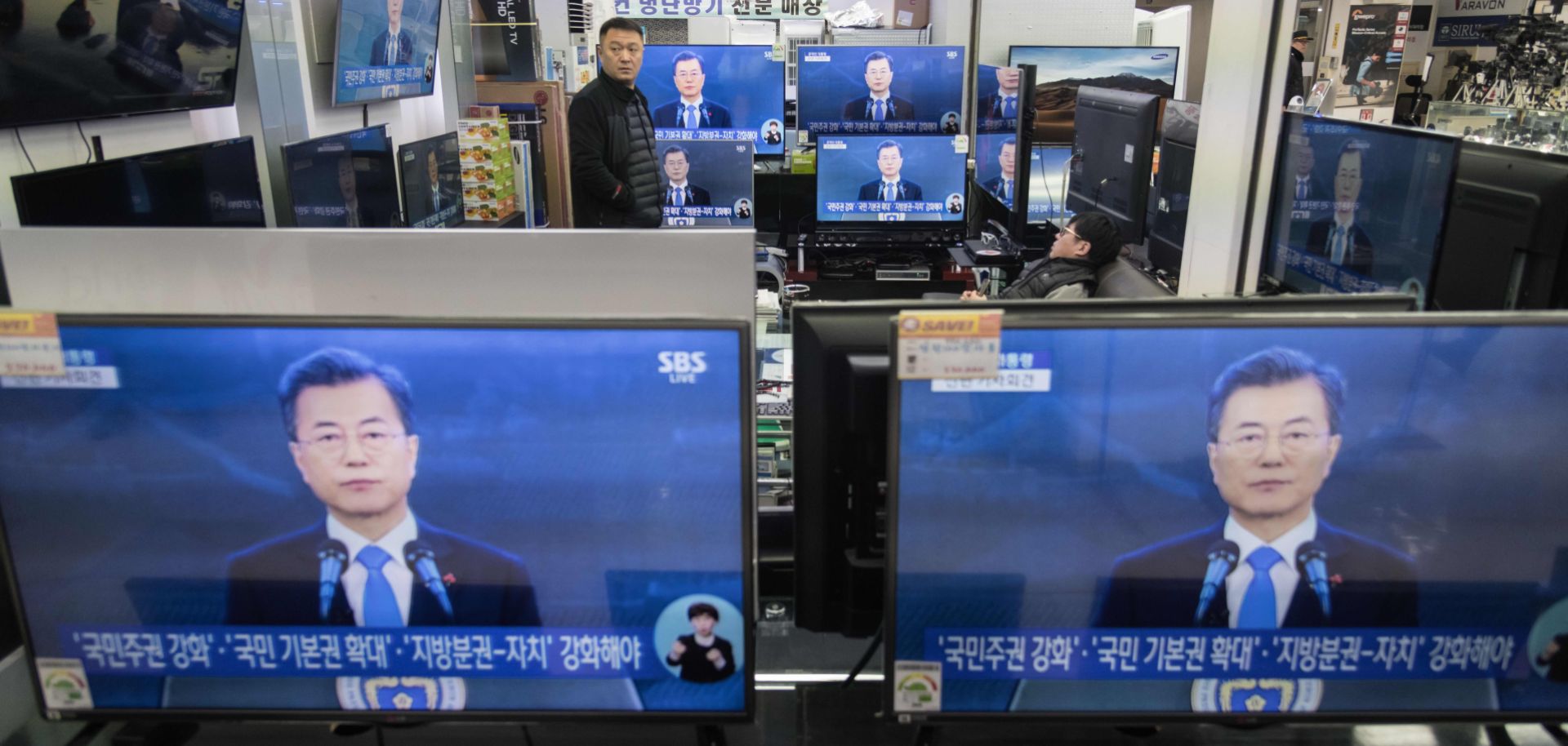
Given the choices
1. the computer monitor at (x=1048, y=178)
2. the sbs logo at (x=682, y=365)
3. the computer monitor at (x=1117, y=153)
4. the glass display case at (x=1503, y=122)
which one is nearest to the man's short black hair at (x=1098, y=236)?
the computer monitor at (x=1117, y=153)

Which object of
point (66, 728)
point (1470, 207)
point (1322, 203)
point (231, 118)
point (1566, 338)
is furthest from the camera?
point (231, 118)

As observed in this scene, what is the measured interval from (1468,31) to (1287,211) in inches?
376

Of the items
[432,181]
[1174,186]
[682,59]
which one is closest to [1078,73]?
[682,59]

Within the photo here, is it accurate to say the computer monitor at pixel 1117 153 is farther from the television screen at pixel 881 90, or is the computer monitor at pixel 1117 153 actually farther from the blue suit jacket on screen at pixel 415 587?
the blue suit jacket on screen at pixel 415 587

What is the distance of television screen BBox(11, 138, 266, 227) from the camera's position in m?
2.31

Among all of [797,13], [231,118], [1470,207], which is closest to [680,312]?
[1470,207]

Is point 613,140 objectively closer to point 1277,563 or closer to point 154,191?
point 154,191

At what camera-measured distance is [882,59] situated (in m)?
5.71

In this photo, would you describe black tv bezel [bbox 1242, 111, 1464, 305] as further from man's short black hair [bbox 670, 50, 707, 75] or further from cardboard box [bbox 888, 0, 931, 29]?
cardboard box [bbox 888, 0, 931, 29]

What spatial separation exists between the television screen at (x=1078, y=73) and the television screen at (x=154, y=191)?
4688 mm

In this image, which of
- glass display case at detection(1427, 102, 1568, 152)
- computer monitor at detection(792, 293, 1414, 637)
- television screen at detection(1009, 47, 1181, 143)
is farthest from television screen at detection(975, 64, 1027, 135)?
computer monitor at detection(792, 293, 1414, 637)

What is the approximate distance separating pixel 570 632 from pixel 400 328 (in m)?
0.37

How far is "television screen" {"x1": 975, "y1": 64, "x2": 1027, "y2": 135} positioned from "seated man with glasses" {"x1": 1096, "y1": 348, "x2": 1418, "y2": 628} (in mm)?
5419

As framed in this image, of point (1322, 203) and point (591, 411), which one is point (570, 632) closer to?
point (591, 411)
